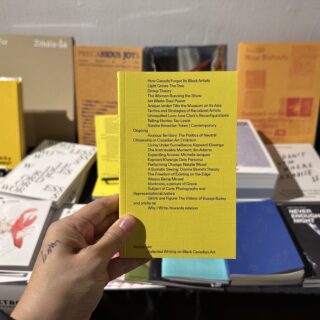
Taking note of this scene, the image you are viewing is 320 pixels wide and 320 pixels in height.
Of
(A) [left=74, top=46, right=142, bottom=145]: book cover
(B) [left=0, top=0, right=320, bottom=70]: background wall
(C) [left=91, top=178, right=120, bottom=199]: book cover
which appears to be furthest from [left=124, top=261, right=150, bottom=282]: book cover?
(B) [left=0, top=0, right=320, bottom=70]: background wall

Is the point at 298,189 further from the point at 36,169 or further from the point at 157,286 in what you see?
the point at 36,169

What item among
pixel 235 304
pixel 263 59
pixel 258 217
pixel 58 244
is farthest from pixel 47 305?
pixel 263 59

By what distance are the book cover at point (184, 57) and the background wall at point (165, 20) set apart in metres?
0.03

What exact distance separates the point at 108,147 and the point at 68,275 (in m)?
0.49

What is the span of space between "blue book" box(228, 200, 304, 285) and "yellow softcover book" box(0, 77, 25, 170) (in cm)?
61

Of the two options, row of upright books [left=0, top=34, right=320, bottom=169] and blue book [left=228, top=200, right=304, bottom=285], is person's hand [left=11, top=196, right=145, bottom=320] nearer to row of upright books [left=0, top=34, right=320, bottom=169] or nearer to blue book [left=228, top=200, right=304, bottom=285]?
blue book [left=228, top=200, right=304, bottom=285]

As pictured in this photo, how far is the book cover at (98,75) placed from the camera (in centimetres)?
113

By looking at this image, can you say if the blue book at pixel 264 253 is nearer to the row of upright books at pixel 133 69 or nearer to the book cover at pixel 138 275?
the book cover at pixel 138 275

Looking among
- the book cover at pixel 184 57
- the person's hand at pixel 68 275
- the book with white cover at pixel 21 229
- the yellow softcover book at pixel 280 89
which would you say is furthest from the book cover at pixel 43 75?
the person's hand at pixel 68 275

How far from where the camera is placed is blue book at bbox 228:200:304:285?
78cm

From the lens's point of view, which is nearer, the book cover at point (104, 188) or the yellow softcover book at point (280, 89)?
the book cover at point (104, 188)

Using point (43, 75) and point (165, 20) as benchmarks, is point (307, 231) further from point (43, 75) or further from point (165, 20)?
point (43, 75)

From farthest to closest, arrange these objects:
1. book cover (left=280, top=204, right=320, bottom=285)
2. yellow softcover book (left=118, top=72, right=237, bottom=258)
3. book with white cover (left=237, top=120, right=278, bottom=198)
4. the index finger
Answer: book with white cover (left=237, top=120, right=278, bottom=198) < book cover (left=280, top=204, right=320, bottom=285) < the index finger < yellow softcover book (left=118, top=72, right=237, bottom=258)

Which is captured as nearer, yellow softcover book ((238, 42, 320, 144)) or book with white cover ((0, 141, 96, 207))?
book with white cover ((0, 141, 96, 207))
